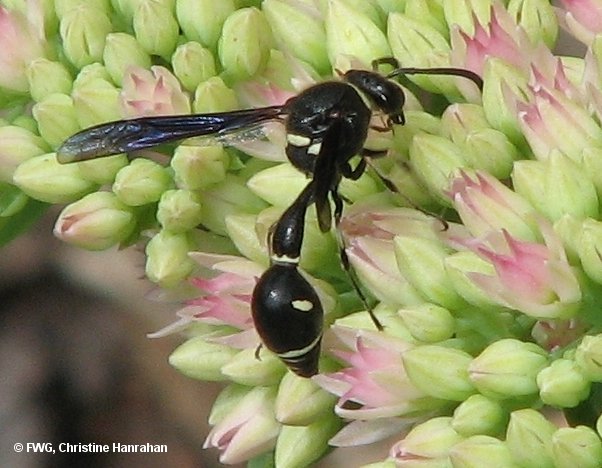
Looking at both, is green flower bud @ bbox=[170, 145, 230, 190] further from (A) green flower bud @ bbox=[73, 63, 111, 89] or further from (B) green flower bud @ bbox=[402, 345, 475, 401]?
(B) green flower bud @ bbox=[402, 345, 475, 401]

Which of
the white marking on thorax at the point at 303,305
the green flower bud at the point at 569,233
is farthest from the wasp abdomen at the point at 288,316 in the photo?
the green flower bud at the point at 569,233

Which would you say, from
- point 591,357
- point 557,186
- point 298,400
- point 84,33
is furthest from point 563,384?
point 84,33

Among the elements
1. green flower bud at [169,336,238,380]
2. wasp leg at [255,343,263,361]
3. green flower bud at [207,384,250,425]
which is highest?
wasp leg at [255,343,263,361]

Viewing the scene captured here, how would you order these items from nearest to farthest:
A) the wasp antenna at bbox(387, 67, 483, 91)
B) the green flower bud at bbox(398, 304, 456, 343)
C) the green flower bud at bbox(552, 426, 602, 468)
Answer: the green flower bud at bbox(552, 426, 602, 468)
the green flower bud at bbox(398, 304, 456, 343)
the wasp antenna at bbox(387, 67, 483, 91)

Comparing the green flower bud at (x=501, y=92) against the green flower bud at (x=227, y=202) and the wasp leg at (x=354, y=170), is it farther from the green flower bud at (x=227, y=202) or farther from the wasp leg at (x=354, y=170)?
the green flower bud at (x=227, y=202)

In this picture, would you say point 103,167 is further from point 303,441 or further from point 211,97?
point 303,441

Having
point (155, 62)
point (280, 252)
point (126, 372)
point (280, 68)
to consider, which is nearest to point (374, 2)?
point (280, 68)

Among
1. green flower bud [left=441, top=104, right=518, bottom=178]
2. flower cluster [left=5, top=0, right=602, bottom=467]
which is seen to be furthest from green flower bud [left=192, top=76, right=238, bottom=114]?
green flower bud [left=441, top=104, right=518, bottom=178]
